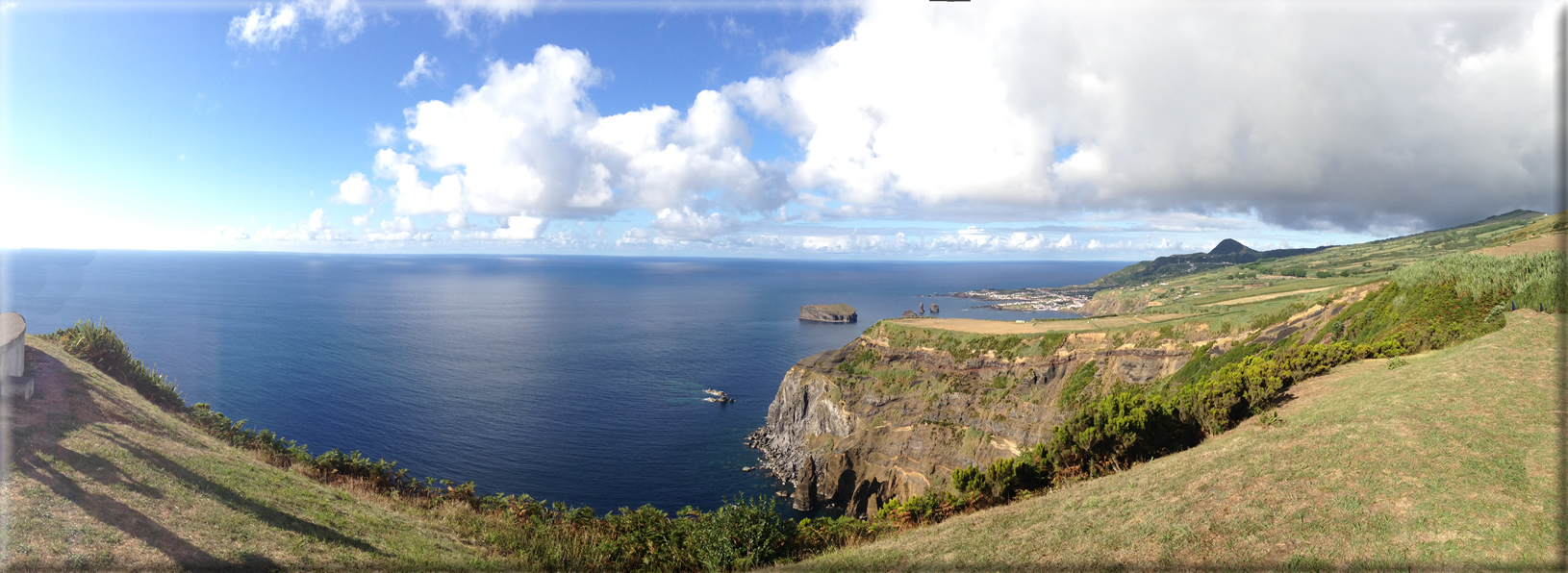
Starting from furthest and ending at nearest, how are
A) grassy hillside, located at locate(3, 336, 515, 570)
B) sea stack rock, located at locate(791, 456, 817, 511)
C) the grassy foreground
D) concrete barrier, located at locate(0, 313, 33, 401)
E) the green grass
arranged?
the green grass
sea stack rock, located at locate(791, 456, 817, 511)
concrete barrier, located at locate(0, 313, 33, 401)
grassy hillside, located at locate(3, 336, 515, 570)
the grassy foreground

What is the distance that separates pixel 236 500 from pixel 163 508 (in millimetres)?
1505

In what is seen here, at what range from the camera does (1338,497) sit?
1076cm

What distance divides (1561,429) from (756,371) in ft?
290

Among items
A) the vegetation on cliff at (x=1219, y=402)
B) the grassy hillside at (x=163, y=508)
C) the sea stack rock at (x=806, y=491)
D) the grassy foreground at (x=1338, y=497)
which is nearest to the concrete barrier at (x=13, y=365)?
the grassy hillside at (x=163, y=508)

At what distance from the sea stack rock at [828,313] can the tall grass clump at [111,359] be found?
463ft

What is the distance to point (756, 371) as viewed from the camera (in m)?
96.9

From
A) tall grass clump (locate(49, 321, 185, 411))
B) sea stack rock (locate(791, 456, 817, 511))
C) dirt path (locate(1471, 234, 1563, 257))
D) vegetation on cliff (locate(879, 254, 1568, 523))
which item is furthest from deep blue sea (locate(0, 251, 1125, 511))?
dirt path (locate(1471, 234, 1563, 257))

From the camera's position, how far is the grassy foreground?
30.2 feet

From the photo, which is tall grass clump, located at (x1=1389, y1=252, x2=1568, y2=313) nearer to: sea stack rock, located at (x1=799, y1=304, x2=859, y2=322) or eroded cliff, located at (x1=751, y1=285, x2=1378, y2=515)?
eroded cliff, located at (x1=751, y1=285, x2=1378, y2=515)

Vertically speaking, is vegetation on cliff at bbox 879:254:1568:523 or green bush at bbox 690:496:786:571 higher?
vegetation on cliff at bbox 879:254:1568:523

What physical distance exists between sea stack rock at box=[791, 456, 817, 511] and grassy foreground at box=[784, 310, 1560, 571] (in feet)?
120

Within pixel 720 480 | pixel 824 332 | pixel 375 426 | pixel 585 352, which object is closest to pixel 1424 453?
pixel 720 480

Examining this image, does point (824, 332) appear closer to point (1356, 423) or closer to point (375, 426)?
point (375, 426)

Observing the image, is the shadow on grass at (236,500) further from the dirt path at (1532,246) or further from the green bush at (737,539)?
the dirt path at (1532,246)
